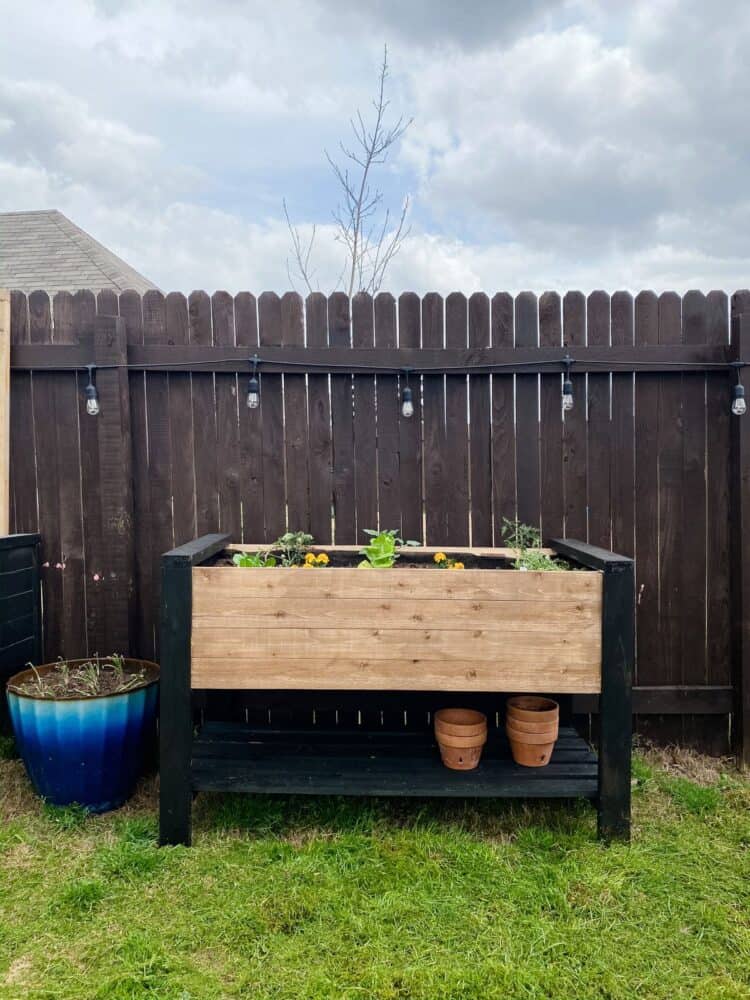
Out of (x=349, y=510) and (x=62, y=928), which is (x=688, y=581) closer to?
(x=349, y=510)

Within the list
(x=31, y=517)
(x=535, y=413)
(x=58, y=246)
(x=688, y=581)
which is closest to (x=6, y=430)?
(x=31, y=517)

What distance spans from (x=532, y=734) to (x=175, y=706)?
1236 mm

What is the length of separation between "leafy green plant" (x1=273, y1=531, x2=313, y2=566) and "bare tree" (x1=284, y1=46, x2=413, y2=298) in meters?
4.49

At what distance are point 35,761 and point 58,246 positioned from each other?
7.35m

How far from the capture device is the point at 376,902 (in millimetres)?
1714

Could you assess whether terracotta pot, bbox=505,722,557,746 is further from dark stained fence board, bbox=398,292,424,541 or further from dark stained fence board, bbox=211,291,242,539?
dark stained fence board, bbox=211,291,242,539

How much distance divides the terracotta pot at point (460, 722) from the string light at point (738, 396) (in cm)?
170

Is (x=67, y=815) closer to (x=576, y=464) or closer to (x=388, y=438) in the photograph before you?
(x=388, y=438)

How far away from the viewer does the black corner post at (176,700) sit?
200 cm

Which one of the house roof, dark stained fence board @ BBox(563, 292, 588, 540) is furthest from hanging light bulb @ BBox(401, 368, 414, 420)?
the house roof

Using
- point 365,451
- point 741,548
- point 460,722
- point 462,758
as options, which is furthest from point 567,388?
point 462,758

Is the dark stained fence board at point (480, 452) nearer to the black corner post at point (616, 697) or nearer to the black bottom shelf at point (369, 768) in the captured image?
the black corner post at point (616, 697)

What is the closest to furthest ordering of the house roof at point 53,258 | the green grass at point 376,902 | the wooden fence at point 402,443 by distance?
the green grass at point 376,902 → the wooden fence at point 402,443 → the house roof at point 53,258

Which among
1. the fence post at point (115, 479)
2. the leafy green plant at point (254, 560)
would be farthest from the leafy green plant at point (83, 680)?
the leafy green plant at point (254, 560)
